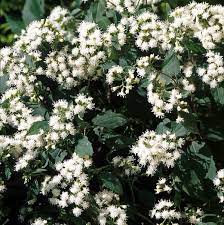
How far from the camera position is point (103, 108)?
2.95 metres

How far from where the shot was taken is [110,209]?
2.45 m

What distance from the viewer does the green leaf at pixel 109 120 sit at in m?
2.53

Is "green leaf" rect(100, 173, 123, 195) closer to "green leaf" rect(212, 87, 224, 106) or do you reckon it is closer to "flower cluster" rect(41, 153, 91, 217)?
"flower cluster" rect(41, 153, 91, 217)

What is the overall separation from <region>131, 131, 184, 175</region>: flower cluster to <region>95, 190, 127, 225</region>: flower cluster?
0.22 metres

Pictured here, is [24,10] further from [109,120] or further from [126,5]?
[109,120]

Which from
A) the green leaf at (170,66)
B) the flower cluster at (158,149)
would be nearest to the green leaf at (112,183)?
the flower cluster at (158,149)

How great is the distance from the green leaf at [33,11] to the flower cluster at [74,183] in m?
1.61

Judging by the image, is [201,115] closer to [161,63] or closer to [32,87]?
[161,63]

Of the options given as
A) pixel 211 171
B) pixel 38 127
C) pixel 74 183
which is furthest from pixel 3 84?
pixel 211 171

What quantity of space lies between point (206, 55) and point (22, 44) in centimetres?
96

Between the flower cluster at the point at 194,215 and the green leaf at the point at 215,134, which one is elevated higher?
the green leaf at the point at 215,134

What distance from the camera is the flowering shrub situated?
96.2 inches

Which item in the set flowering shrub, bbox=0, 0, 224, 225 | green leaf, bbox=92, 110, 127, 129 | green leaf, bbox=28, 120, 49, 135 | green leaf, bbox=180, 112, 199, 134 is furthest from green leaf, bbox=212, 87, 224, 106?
green leaf, bbox=28, 120, 49, 135

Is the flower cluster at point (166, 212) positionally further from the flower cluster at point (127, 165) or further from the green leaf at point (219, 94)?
the green leaf at point (219, 94)
